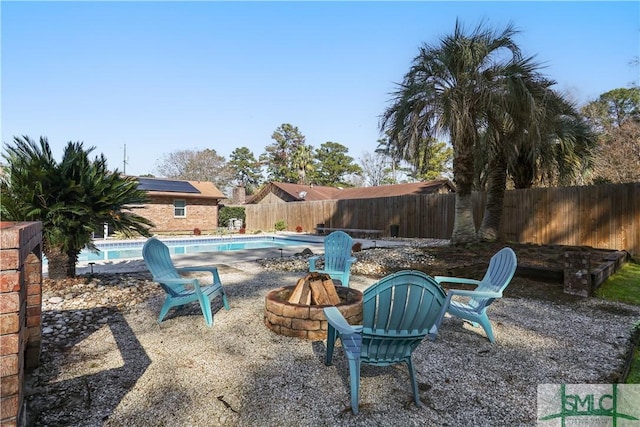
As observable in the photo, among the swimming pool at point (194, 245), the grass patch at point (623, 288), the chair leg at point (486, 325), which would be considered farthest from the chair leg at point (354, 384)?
the swimming pool at point (194, 245)

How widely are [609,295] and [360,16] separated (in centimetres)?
697

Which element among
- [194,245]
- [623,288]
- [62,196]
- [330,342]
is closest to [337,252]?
[330,342]

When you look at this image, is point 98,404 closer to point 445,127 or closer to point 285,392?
point 285,392

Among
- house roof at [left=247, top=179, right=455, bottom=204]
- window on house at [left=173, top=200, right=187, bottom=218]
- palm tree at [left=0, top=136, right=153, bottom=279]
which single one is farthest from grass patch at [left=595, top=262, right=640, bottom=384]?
window on house at [left=173, top=200, right=187, bottom=218]

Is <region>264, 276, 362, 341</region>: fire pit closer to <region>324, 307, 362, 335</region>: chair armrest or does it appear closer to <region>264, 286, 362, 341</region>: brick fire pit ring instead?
<region>264, 286, 362, 341</region>: brick fire pit ring

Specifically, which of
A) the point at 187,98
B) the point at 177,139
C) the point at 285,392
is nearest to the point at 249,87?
the point at 187,98

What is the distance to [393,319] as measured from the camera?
2307 millimetres

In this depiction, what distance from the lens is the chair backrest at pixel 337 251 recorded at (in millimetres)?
5730

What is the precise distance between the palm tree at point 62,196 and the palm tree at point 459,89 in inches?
Result: 278

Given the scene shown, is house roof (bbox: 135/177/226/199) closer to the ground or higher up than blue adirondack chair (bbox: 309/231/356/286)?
higher up

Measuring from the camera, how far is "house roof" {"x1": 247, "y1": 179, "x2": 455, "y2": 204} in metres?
23.0

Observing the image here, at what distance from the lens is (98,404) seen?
231cm

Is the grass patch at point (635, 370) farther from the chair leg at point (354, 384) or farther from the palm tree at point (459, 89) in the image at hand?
the palm tree at point (459, 89)

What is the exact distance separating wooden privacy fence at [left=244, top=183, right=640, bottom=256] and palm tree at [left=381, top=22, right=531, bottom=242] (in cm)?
417
